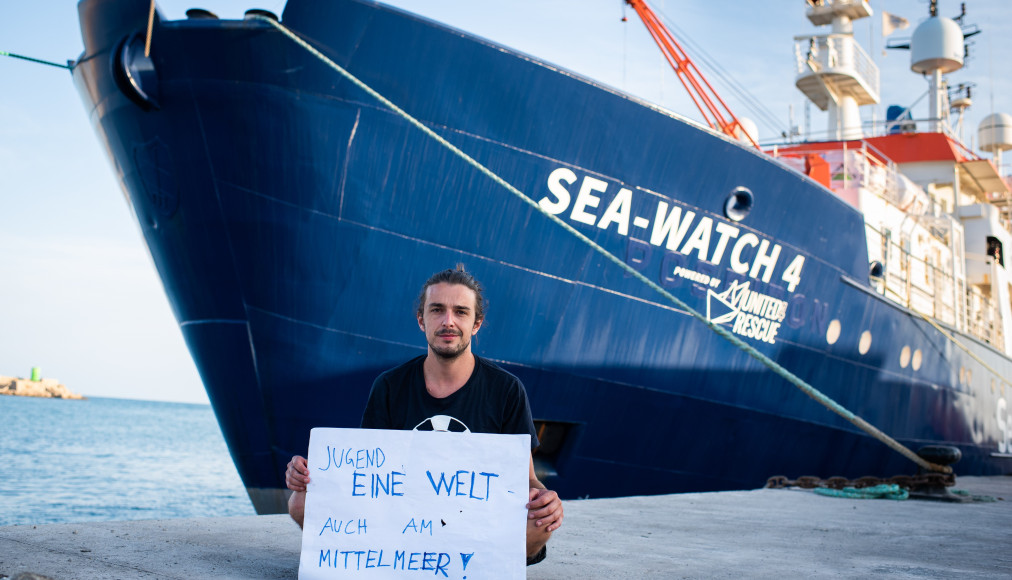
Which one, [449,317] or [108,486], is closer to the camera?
[449,317]

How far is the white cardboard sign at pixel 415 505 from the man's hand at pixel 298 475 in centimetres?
2

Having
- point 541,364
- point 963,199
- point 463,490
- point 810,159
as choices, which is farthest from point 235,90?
point 963,199

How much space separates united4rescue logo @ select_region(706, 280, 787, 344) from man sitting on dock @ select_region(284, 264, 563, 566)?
196 inches

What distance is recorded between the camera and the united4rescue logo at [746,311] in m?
7.47

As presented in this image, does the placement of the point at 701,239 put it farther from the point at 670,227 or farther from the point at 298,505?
the point at 298,505

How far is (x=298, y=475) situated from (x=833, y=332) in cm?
748

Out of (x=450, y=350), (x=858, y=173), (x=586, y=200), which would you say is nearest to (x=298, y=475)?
(x=450, y=350)

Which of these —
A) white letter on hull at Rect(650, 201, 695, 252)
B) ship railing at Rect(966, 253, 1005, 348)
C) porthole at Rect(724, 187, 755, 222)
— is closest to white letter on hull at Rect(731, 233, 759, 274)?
porthole at Rect(724, 187, 755, 222)

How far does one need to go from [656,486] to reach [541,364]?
1767mm

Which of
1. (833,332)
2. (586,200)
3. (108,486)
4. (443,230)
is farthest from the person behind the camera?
(108,486)

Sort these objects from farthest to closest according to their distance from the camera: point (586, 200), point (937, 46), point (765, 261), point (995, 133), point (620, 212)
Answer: point (995, 133)
point (937, 46)
point (765, 261)
point (620, 212)
point (586, 200)

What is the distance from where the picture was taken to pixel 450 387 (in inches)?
104

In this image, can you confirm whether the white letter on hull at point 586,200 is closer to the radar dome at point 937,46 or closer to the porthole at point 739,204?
the porthole at point 739,204

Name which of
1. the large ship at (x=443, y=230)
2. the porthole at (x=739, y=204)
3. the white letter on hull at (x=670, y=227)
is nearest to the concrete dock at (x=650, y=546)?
the large ship at (x=443, y=230)
